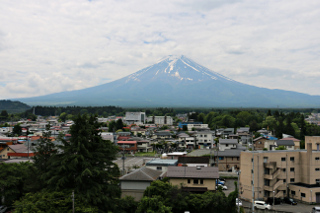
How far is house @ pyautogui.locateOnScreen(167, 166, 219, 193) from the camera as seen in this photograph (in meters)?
14.9

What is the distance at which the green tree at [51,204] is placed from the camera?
1004 cm

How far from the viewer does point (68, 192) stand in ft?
36.3

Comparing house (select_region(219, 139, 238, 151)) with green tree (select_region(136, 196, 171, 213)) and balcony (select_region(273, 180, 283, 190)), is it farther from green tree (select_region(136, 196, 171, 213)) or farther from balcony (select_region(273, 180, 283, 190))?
green tree (select_region(136, 196, 171, 213))

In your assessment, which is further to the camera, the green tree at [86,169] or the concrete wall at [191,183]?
the concrete wall at [191,183]

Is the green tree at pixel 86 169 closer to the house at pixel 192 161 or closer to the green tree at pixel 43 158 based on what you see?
the green tree at pixel 43 158

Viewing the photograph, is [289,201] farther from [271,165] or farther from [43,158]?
[43,158]

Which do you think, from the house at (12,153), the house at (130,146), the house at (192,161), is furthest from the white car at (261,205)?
the house at (12,153)

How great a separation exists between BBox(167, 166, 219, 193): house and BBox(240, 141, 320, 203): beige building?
2638 millimetres

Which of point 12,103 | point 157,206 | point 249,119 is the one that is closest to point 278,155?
point 157,206

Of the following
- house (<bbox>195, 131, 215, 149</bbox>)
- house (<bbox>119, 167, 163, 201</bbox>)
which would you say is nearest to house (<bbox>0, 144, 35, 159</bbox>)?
house (<bbox>119, 167, 163, 201</bbox>)

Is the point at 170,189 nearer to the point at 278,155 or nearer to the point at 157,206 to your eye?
the point at 157,206

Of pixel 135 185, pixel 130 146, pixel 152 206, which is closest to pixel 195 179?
pixel 135 185

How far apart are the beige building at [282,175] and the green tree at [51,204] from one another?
9798mm

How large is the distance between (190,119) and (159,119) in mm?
9148
